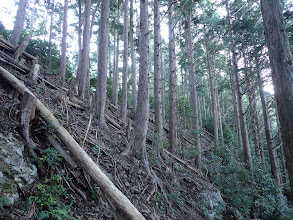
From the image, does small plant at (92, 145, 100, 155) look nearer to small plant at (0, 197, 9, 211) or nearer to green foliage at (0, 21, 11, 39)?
small plant at (0, 197, 9, 211)

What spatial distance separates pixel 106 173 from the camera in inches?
170

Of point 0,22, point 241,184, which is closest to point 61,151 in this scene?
point 241,184

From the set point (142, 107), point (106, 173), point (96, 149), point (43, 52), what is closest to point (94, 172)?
point (106, 173)

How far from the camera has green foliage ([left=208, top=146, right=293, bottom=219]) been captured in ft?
24.8

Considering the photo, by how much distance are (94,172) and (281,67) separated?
4.02 meters

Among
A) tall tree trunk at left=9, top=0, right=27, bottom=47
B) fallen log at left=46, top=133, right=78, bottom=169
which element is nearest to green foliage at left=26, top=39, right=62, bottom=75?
tall tree trunk at left=9, top=0, right=27, bottom=47

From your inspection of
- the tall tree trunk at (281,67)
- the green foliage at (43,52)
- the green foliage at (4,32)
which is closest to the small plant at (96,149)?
the tall tree trunk at (281,67)

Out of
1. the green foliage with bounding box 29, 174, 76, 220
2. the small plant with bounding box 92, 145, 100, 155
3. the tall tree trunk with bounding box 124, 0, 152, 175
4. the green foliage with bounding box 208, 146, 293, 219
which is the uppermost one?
the tall tree trunk with bounding box 124, 0, 152, 175

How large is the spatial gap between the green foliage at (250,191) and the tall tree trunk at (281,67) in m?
5.05

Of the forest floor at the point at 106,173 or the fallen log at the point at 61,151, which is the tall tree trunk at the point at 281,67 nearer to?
the forest floor at the point at 106,173

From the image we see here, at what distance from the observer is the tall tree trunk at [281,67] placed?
11.7ft

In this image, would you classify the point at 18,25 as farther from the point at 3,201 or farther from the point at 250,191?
the point at 250,191

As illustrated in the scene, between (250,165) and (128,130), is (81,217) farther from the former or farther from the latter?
(250,165)

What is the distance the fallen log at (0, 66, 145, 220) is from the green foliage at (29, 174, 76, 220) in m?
0.48
